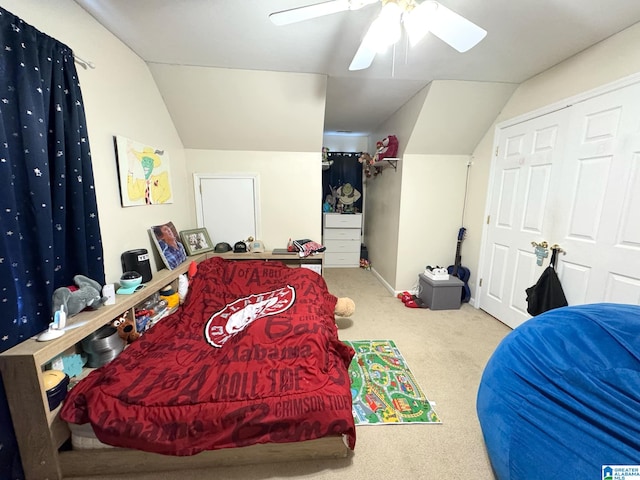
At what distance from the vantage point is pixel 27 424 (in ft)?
3.59

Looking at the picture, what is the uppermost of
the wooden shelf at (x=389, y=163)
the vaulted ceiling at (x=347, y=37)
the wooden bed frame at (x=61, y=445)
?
the vaulted ceiling at (x=347, y=37)

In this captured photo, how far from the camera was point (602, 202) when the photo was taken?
1.81 metres

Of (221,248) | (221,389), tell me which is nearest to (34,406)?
(221,389)

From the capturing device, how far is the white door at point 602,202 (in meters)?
1.65

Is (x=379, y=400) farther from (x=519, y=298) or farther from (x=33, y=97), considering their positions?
(x=33, y=97)

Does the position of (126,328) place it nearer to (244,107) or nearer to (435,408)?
(435,408)

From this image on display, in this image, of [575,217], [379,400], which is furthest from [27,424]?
[575,217]

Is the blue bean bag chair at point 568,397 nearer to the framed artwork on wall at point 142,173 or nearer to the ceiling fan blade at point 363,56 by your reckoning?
the ceiling fan blade at point 363,56

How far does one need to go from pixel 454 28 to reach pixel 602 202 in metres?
1.71

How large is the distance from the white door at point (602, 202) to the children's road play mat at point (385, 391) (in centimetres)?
150

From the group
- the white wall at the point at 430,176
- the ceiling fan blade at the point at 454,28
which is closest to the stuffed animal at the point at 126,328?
the ceiling fan blade at the point at 454,28

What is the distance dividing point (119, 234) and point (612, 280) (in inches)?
139

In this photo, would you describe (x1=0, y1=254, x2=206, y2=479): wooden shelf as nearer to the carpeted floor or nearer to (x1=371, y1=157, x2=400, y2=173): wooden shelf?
the carpeted floor

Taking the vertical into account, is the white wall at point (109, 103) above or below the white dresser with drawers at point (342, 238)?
above
